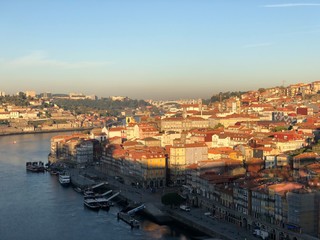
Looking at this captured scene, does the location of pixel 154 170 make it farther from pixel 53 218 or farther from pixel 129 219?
pixel 53 218

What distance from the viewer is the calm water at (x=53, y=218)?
36.2 ft

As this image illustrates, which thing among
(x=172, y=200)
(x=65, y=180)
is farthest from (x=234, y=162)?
(x=65, y=180)

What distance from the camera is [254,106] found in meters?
28.2

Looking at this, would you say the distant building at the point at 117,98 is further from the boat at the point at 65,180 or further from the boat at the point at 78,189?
the boat at the point at 78,189

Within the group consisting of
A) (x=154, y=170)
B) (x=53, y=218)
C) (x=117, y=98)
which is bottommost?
(x=53, y=218)

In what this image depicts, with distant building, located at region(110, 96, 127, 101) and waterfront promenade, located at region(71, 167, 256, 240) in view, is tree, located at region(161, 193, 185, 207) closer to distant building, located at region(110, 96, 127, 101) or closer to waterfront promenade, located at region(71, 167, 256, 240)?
waterfront promenade, located at region(71, 167, 256, 240)

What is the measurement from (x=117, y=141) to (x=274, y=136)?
634cm

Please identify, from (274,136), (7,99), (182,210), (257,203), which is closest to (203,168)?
(182,210)

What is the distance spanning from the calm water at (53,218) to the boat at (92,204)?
0.48 ft

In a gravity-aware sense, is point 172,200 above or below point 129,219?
above

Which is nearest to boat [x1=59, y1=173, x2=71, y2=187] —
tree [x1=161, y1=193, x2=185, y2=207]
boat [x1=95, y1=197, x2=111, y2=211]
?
boat [x1=95, y1=197, x2=111, y2=211]

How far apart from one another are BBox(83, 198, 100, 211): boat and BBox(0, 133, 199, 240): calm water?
147 mm

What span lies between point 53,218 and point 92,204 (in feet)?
4.47

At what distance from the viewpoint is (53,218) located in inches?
486
